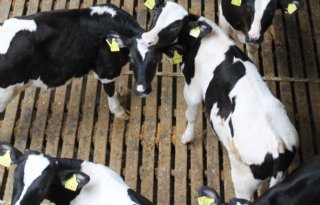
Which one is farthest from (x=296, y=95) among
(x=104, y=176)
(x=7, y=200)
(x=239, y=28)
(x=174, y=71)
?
(x=7, y=200)

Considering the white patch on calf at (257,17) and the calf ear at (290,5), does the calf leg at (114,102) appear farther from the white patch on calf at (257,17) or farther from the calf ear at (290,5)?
the calf ear at (290,5)

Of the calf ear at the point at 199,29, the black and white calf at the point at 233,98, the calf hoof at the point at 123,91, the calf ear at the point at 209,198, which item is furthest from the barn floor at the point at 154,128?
the calf ear at the point at 199,29

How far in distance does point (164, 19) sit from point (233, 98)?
38.6 inches

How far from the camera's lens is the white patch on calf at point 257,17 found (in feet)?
17.5

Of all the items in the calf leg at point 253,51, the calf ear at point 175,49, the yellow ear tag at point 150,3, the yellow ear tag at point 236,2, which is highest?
the yellow ear tag at point 236,2

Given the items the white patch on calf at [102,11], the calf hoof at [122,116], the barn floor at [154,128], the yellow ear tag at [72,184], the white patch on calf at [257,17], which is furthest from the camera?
the calf hoof at [122,116]

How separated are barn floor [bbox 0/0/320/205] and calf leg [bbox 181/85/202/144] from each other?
0.38ft

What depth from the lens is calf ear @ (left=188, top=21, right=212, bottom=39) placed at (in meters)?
5.05

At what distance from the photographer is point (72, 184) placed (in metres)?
4.27

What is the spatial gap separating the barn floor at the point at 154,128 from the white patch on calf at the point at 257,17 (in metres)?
1.08

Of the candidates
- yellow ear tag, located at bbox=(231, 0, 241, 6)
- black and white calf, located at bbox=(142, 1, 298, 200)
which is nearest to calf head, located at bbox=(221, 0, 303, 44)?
yellow ear tag, located at bbox=(231, 0, 241, 6)

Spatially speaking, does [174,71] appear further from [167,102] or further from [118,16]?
[118,16]

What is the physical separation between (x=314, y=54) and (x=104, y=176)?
331cm

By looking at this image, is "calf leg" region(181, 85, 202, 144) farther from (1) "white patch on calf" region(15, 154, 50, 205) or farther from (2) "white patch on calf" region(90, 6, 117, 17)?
(1) "white patch on calf" region(15, 154, 50, 205)
